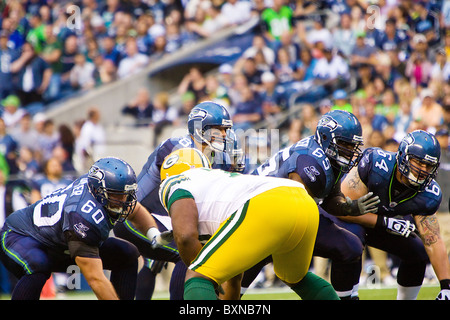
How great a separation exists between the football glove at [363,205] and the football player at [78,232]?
149 centimetres

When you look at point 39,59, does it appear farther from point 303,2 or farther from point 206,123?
point 206,123

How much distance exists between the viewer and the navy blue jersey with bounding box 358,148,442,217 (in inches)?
222

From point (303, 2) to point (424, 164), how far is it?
26.6ft

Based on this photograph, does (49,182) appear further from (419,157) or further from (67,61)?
(419,157)

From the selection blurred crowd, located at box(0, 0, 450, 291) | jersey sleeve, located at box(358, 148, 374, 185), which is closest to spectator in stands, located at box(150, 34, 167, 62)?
blurred crowd, located at box(0, 0, 450, 291)

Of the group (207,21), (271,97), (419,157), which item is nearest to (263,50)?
(271,97)

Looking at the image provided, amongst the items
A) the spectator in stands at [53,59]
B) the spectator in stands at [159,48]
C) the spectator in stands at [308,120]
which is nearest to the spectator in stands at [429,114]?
the spectator in stands at [308,120]

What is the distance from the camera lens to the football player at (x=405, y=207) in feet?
17.8

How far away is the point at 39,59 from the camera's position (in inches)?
547

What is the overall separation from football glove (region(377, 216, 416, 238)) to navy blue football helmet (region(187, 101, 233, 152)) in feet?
4.57

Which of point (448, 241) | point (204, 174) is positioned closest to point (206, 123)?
point (204, 174)

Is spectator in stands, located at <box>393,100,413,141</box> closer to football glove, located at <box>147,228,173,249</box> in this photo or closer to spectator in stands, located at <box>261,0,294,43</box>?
spectator in stands, located at <box>261,0,294,43</box>

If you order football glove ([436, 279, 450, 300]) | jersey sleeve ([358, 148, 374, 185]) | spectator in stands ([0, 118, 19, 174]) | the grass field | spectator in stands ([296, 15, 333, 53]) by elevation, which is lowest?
the grass field

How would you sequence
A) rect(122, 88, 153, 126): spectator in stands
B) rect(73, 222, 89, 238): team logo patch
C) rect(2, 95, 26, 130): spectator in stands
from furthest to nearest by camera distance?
1. rect(122, 88, 153, 126): spectator in stands
2. rect(2, 95, 26, 130): spectator in stands
3. rect(73, 222, 89, 238): team logo patch
